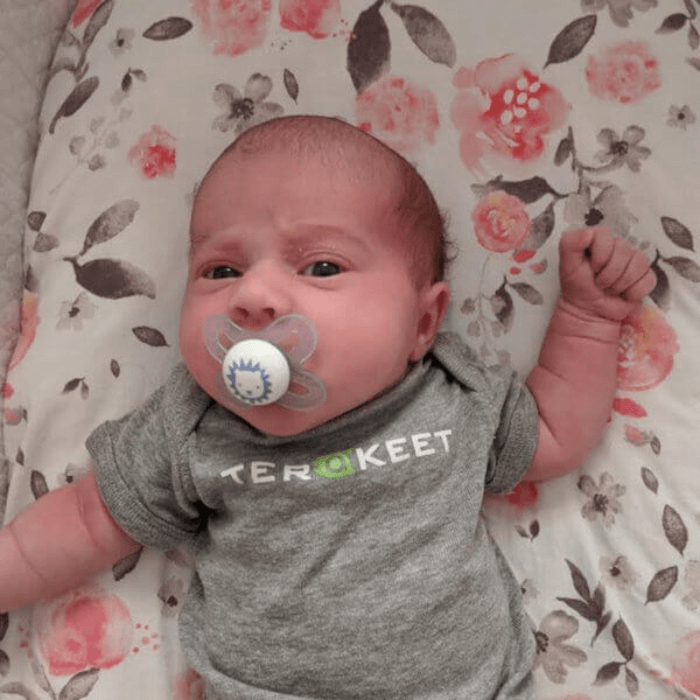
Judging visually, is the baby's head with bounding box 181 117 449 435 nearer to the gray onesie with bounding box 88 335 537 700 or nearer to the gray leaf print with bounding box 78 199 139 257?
the gray onesie with bounding box 88 335 537 700

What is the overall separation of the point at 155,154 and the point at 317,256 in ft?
1.12

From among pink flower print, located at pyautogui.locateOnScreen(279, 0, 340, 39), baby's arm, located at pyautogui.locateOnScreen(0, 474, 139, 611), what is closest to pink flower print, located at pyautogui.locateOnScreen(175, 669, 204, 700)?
baby's arm, located at pyautogui.locateOnScreen(0, 474, 139, 611)

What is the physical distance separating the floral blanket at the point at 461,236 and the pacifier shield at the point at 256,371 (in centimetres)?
27

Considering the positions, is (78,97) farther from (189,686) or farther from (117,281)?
(189,686)

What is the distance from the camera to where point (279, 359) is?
88 centimetres

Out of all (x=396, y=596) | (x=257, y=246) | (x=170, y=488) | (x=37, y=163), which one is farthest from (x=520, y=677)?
(x=37, y=163)

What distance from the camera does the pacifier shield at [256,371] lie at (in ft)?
2.85

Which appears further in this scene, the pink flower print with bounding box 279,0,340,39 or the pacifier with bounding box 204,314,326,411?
the pink flower print with bounding box 279,0,340,39

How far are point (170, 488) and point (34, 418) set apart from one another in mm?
206

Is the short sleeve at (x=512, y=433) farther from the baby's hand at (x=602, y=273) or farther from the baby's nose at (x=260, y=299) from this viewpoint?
the baby's nose at (x=260, y=299)

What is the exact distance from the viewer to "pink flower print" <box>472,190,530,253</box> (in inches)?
44.1

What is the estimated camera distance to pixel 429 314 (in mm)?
1037

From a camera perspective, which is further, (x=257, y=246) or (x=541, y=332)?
(x=541, y=332)

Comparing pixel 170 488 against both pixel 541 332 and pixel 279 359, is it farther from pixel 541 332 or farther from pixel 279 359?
pixel 541 332
